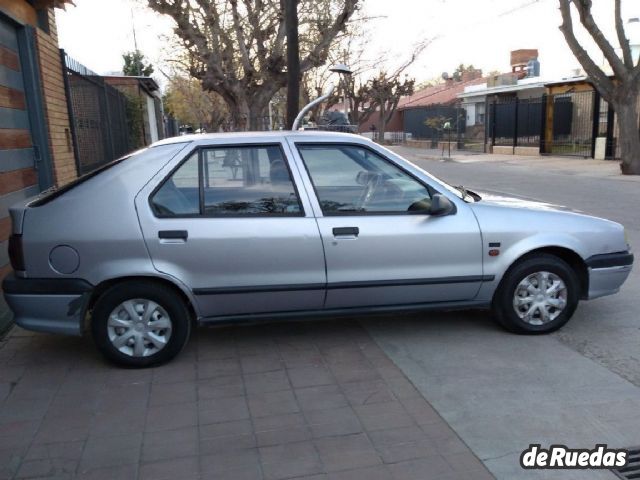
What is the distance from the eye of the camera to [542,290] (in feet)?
15.0

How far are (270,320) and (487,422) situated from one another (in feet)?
5.58

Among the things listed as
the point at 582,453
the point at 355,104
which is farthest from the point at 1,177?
the point at 355,104

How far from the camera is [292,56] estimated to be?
11.0 m

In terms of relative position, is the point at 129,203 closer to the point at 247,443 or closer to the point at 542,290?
the point at 247,443

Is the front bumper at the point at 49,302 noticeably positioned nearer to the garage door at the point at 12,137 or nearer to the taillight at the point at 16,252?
the taillight at the point at 16,252

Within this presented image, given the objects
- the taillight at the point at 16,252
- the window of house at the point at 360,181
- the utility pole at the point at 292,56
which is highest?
the utility pole at the point at 292,56

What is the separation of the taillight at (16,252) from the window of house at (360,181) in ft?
6.80

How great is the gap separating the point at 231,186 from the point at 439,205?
153 centimetres

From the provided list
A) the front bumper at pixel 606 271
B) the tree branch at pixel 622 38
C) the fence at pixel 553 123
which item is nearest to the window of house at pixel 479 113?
the fence at pixel 553 123

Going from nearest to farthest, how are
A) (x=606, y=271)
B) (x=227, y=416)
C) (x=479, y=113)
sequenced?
(x=227, y=416) < (x=606, y=271) < (x=479, y=113)

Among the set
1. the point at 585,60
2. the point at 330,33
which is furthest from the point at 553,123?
the point at 330,33

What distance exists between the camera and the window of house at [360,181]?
14.4ft

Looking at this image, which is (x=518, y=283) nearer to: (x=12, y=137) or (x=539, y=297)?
(x=539, y=297)

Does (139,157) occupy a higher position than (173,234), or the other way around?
(139,157)
